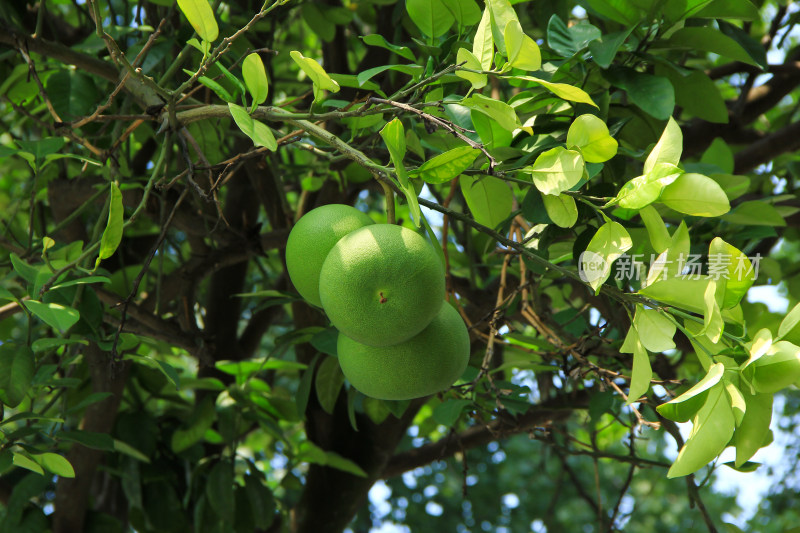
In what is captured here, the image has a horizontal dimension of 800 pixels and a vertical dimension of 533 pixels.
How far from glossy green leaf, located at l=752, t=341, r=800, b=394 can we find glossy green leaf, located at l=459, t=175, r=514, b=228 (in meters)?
0.43

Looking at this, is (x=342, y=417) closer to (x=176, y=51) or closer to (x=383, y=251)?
(x=176, y=51)

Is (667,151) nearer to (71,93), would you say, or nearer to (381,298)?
(381,298)

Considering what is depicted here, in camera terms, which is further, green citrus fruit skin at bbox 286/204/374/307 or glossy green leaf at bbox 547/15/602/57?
glossy green leaf at bbox 547/15/602/57

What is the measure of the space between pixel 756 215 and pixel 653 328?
63 cm

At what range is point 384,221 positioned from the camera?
71.9 inches

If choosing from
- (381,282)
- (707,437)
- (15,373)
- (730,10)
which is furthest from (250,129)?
(730,10)

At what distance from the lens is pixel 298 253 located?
33.0 inches

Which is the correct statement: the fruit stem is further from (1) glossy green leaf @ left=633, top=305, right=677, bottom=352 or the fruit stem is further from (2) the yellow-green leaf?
(1) glossy green leaf @ left=633, top=305, right=677, bottom=352

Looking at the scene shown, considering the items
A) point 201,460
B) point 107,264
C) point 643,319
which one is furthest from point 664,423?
point 107,264

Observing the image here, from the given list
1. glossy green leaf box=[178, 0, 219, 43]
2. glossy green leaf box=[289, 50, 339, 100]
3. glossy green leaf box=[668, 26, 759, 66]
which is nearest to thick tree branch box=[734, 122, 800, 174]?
glossy green leaf box=[668, 26, 759, 66]

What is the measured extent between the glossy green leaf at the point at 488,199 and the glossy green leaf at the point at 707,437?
43cm

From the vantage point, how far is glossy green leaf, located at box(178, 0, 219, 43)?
775mm

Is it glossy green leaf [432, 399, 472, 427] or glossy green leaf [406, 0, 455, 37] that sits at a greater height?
glossy green leaf [406, 0, 455, 37]

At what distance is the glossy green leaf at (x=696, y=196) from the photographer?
688mm
